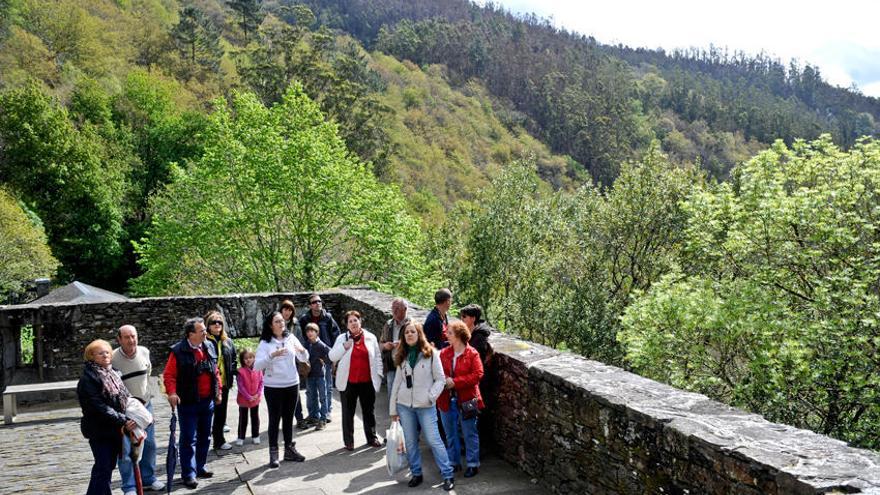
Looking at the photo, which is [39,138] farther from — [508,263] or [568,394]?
[568,394]

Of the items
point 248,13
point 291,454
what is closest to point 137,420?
point 291,454

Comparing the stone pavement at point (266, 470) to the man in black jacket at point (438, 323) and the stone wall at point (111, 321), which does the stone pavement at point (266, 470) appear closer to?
the man in black jacket at point (438, 323)

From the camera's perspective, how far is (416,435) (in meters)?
7.16

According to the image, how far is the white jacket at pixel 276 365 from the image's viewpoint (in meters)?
7.69

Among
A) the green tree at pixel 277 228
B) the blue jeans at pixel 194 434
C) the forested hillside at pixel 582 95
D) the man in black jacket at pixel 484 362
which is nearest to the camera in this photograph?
the blue jeans at pixel 194 434

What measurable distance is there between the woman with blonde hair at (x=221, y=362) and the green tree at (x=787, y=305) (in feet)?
35.5

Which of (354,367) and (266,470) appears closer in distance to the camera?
(266,470)

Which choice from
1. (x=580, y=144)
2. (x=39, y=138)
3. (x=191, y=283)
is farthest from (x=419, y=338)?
(x=580, y=144)

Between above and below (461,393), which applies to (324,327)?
above

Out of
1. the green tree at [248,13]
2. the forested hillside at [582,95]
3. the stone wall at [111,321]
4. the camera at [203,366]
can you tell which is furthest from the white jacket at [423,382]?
the forested hillside at [582,95]

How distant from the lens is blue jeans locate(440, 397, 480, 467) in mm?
7242

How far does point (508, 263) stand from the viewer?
3519 cm

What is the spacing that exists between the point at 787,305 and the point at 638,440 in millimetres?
12475

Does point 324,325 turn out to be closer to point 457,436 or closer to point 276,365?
point 276,365
